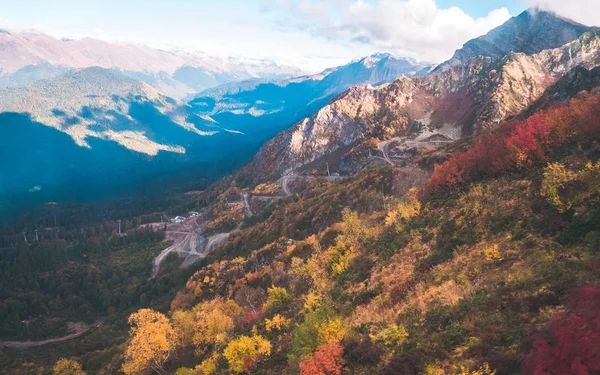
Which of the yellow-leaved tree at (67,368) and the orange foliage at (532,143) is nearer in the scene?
the orange foliage at (532,143)

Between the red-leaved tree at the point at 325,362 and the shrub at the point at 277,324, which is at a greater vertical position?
the red-leaved tree at the point at 325,362

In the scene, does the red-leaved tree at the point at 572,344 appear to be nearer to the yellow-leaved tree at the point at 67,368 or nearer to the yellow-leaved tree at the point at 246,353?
the yellow-leaved tree at the point at 246,353

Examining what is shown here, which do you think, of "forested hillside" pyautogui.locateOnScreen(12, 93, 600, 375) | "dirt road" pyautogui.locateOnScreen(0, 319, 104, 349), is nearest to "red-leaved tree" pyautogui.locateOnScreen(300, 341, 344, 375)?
"forested hillside" pyautogui.locateOnScreen(12, 93, 600, 375)

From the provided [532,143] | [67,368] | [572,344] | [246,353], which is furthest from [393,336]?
[67,368]

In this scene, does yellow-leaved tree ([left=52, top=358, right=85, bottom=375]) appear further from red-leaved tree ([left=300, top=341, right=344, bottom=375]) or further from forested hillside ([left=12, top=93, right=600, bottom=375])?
red-leaved tree ([left=300, top=341, right=344, bottom=375])

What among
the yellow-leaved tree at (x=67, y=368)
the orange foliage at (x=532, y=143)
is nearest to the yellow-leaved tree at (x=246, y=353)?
the orange foliage at (x=532, y=143)

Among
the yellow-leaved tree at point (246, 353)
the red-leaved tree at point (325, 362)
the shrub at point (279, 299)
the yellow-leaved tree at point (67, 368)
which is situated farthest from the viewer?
the yellow-leaved tree at point (67, 368)

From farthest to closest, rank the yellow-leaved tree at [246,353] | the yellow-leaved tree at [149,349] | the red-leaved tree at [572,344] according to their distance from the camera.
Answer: the yellow-leaved tree at [149,349] → the yellow-leaved tree at [246,353] → the red-leaved tree at [572,344]

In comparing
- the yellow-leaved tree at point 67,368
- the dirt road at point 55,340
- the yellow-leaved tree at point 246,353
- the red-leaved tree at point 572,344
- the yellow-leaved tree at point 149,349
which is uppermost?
the red-leaved tree at point 572,344
